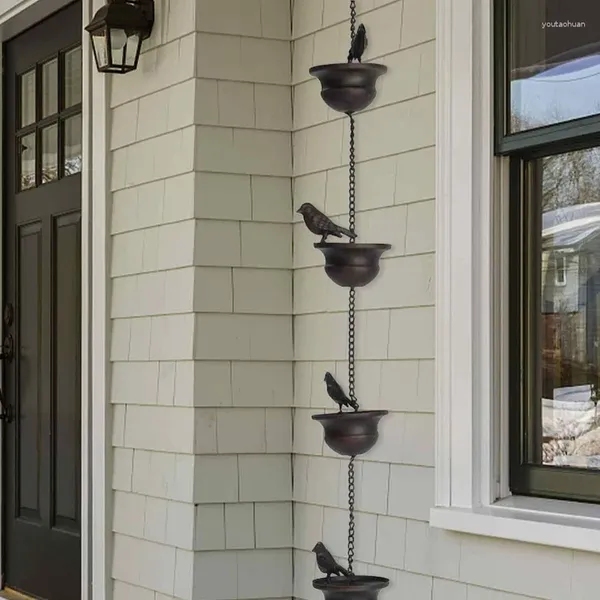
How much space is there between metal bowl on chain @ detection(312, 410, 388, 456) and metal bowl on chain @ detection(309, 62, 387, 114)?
31.9 inches

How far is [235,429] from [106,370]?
0.60 m

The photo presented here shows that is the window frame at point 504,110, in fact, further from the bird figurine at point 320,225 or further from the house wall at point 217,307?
the house wall at point 217,307

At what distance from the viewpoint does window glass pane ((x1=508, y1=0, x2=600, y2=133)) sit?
2.66m

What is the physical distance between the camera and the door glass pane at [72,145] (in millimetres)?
4211

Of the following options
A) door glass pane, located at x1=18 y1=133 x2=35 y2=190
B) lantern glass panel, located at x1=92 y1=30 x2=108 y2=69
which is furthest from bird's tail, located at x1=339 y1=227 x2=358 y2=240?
door glass pane, located at x1=18 y1=133 x2=35 y2=190

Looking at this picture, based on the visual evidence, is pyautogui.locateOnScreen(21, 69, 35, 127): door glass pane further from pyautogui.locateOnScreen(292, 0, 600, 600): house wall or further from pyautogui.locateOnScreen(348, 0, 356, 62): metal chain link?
pyautogui.locateOnScreen(348, 0, 356, 62): metal chain link

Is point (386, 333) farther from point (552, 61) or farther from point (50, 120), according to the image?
point (50, 120)

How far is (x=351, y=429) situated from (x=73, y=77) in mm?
1884

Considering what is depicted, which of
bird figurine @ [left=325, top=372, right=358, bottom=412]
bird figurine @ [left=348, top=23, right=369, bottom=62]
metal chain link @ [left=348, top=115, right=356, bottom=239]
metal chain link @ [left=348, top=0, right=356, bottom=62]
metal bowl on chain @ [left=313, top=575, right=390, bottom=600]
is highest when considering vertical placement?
metal chain link @ [left=348, top=0, right=356, bottom=62]

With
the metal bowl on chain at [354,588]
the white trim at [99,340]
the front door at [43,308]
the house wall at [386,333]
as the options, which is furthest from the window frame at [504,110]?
the front door at [43,308]

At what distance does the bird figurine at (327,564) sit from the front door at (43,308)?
120cm

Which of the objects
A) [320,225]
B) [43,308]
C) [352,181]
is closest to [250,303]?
[320,225]

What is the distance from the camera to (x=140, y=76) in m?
3.69

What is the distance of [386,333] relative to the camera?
3.13 metres
